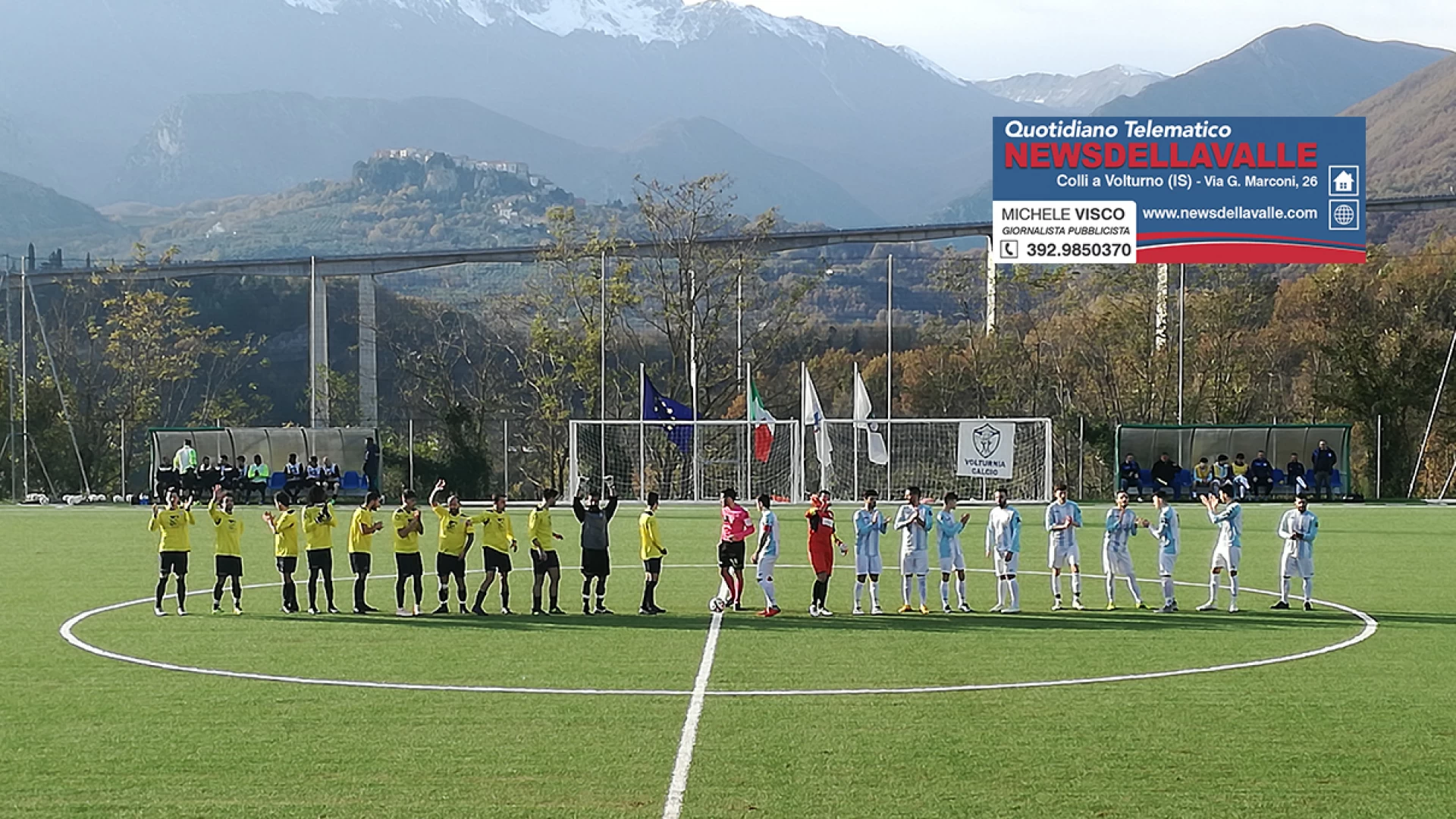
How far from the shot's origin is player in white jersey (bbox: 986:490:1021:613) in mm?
19969

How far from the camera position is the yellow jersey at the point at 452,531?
64.8 feet

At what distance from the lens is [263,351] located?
87.2 meters

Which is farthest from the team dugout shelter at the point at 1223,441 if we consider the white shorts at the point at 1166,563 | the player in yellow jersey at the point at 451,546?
the player in yellow jersey at the point at 451,546

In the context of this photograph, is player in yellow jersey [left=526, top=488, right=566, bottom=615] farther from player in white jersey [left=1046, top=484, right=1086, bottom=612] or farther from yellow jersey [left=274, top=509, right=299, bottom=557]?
player in white jersey [left=1046, top=484, right=1086, bottom=612]

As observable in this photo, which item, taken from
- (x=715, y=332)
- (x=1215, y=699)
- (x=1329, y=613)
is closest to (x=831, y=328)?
(x=715, y=332)

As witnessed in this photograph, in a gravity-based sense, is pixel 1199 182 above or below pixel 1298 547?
above

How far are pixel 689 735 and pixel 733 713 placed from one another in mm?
1008

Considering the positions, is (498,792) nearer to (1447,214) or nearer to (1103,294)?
(1103,294)

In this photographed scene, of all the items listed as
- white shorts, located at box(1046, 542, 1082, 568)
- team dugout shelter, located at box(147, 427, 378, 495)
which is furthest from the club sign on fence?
white shorts, located at box(1046, 542, 1082, 568)

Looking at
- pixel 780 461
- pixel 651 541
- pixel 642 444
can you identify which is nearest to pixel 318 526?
pixel 651 541

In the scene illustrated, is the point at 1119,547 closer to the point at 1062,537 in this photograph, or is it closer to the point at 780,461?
the point at 1062,537

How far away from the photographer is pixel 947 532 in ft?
65.4

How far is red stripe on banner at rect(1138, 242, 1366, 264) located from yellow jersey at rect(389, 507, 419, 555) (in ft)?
98.4

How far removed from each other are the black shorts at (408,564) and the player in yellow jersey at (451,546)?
28 centimetres
